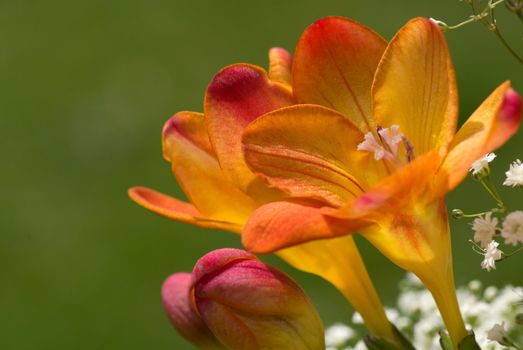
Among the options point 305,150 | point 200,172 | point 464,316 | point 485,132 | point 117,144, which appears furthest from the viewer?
point 117,144

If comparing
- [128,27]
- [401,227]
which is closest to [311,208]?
[401,227]

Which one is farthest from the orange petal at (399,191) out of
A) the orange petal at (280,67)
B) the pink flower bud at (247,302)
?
the orange petal at (280,67)

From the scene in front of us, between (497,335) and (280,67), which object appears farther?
(280,67)

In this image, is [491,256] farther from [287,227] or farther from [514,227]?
[287,227]

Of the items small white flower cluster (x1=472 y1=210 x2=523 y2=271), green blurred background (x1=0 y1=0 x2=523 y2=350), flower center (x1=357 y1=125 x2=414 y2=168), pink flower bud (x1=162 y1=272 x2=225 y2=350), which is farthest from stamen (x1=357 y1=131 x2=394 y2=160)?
green blurred background (x1=0 y1=0 x2=523 y2=350)

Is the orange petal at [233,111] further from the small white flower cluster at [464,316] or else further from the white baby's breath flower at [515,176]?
the small white flower cluster at [464,316]

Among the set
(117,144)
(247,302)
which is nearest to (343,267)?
(247,302)
